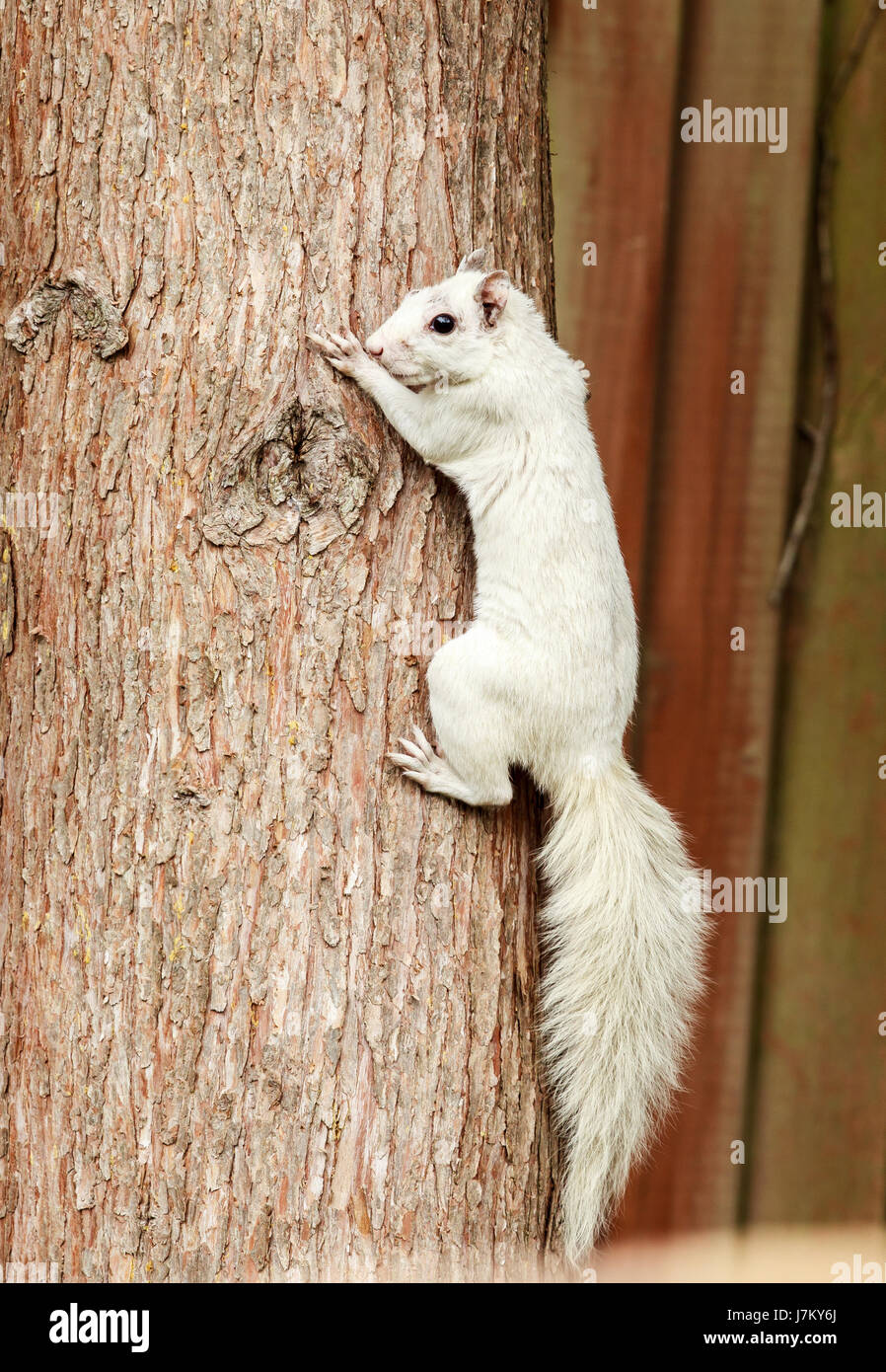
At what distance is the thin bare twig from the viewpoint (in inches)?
108

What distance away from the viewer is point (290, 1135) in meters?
1.85

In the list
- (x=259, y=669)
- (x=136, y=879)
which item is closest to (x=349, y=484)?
(x=259, y=669)

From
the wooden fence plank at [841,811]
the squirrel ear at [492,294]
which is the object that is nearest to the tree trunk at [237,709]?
the squirrel ear at [492,294]

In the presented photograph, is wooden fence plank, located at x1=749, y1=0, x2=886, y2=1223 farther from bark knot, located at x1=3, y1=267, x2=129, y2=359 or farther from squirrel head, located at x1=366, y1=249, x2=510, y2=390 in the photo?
bark knot, located at x1=3, y1=267, x2=129, y2=359

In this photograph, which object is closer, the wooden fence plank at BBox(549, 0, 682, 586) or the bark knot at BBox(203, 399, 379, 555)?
the bark knot at BBox(203, 399, 379, 555)

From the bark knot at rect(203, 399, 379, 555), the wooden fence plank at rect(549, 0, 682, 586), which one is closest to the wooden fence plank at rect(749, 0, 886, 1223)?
the wooden fence plank at rect(549, 0, 682, 586)

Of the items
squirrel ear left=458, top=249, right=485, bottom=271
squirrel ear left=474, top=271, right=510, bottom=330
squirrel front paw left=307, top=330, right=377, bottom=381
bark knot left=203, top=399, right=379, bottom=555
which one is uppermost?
squirrel ear left=458, top=249, right=485, bottom=271

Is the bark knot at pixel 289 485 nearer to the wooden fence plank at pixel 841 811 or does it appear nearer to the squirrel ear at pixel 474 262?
the squirrel ear at pixel 474 262

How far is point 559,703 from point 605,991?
0.56 m

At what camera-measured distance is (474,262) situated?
206 centimetres

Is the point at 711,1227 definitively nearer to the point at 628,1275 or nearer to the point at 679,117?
the point at 628,1275

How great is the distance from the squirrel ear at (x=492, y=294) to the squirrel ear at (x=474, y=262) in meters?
0.03

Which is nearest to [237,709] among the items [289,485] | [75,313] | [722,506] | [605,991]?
[289,485]

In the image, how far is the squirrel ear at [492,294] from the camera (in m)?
2.09
